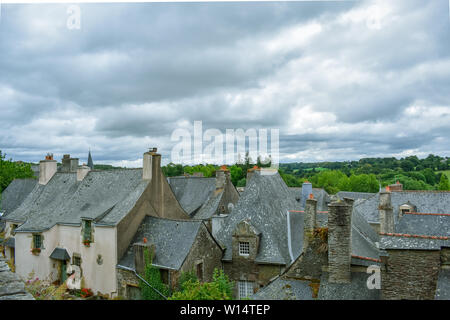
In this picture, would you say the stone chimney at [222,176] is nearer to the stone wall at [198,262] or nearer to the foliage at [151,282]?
the stone wall at [198,262]

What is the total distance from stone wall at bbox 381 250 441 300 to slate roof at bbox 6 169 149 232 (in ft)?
40.8

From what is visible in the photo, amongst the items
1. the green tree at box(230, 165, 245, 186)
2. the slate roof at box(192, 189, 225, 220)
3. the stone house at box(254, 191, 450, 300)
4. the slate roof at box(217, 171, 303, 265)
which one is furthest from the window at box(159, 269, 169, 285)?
the green tree at box(230, 165, 245, 186)

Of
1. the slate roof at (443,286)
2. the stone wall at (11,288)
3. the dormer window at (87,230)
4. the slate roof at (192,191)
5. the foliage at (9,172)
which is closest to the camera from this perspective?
the stone wall at (11,288)

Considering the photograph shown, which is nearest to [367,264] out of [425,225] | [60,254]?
[425,225]

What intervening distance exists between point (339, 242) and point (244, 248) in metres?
6.21

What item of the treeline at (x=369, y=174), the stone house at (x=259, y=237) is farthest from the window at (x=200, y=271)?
the treeline at (x=369, y=174)

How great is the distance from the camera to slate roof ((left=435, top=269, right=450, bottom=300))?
6.68 m

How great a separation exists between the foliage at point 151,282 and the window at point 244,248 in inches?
147

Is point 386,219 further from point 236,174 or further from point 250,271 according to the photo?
point 236,174

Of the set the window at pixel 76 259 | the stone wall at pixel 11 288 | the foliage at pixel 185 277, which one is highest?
the stone wall at pixel 11 288

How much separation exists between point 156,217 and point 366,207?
1846 centimetres

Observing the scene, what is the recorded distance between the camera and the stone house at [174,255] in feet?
46.1

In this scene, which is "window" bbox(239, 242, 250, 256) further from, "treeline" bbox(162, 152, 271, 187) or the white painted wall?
"treeline" bbox(162, 152, 271, 187)
